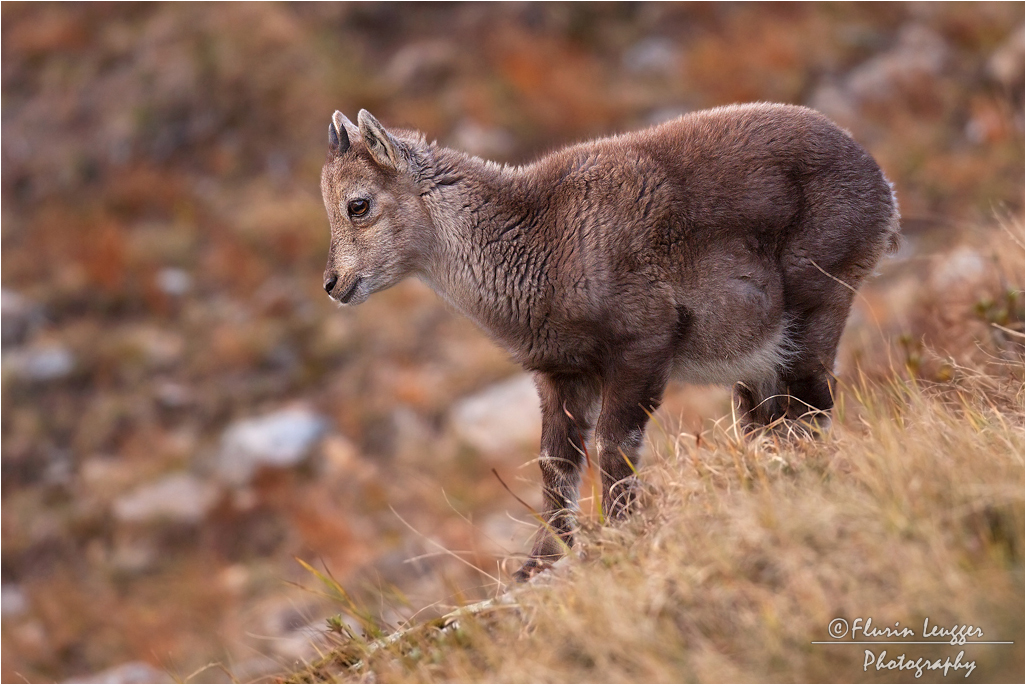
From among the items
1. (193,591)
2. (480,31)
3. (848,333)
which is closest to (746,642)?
(848,333)

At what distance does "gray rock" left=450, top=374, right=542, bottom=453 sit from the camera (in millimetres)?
11539

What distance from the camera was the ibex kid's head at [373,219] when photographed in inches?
217

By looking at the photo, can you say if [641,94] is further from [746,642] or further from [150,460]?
[746,642]

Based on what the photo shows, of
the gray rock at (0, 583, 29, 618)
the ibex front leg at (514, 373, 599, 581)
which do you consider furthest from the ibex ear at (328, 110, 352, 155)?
the gray rock at (0, 583, 29, 618)

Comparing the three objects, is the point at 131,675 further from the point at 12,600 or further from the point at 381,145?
the point at 381,145

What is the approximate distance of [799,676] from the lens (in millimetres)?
3076

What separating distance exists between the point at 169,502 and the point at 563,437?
341 inches

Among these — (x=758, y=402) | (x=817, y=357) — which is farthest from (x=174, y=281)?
(x=817, y=357)

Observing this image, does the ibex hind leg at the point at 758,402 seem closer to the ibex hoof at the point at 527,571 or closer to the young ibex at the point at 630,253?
the young ibex at the point at 630,253

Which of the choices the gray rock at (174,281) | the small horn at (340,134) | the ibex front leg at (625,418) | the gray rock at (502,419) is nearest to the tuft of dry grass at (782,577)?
the ibex front leg at (625,418)

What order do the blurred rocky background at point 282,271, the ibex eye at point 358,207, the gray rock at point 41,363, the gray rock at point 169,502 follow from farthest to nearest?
the gray rock at point 41,363 < the gray rock at point 169,502 < the blurred rocky background at point 282,271 < the ibex eye at point 358,207

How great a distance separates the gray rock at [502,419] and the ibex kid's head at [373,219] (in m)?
6.04

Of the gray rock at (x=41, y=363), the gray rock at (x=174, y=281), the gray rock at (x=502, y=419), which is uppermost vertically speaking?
the gray rock at (x=174, y=281)

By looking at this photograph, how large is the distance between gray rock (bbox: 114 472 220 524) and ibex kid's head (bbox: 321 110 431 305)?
764cm
